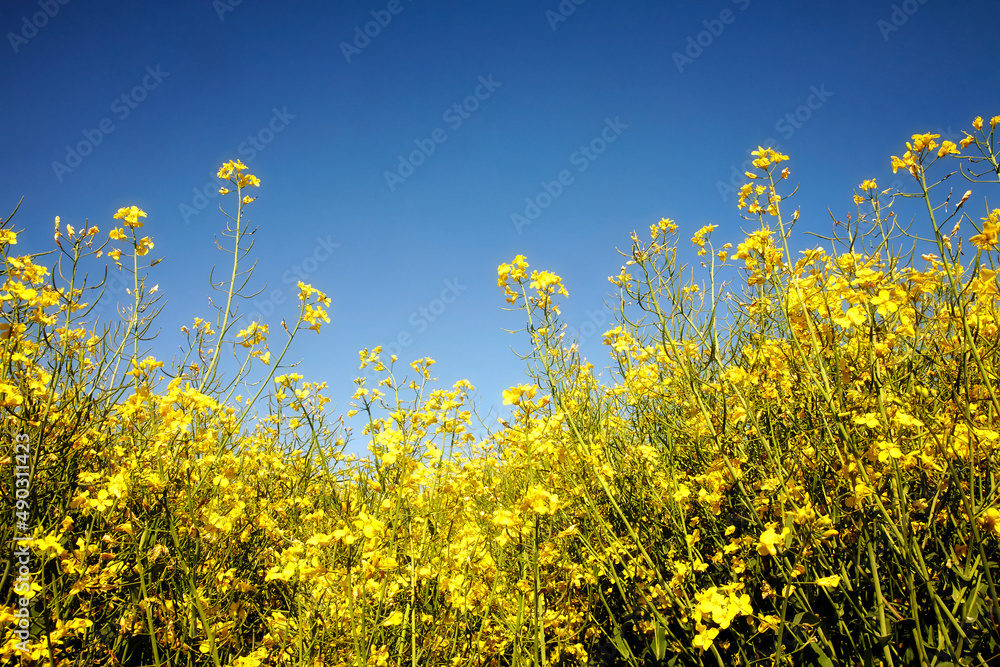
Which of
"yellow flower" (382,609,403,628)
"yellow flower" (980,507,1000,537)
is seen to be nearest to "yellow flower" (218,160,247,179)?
"yellow flower" (382,609,403,628)

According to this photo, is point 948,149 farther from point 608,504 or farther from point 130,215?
point 130,215

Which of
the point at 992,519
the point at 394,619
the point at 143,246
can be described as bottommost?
the point at 394,619

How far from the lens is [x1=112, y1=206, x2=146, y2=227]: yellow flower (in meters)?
2.43

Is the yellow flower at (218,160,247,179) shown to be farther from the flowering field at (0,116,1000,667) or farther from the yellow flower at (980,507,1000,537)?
the yellow flower at (980,507,1000,537)

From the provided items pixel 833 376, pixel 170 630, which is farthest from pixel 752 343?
pixel 170 630

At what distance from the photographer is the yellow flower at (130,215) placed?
2432 mm

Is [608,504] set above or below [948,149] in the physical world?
below

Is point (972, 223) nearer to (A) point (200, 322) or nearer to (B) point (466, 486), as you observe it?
(B) point (466, 486)

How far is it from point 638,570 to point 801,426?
1006 mm

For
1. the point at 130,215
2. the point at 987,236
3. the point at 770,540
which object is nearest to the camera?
the point at 987,236

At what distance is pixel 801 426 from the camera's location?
6.35 feet

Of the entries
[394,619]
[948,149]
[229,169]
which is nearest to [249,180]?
[229,169]

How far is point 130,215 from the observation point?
2.44m

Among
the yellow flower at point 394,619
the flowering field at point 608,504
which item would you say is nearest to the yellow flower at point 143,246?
the flowering field at point 608,504
